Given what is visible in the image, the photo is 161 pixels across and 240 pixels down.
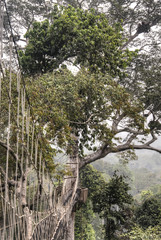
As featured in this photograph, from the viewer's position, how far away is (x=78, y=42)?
4668 millimetres

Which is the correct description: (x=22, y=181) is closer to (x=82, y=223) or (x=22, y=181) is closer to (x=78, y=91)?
(x=78, y=91)

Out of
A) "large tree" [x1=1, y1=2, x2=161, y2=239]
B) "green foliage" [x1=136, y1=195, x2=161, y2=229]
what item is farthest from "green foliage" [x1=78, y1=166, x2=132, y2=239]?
"large tree" [x1=1, y1=2, x2=161, y2=239]

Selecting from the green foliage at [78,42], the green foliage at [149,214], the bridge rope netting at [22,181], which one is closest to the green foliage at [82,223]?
the green foliage at [149,214]

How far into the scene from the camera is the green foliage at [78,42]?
4621 mm

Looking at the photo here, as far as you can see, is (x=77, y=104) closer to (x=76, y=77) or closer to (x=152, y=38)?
(x=76, y=77)

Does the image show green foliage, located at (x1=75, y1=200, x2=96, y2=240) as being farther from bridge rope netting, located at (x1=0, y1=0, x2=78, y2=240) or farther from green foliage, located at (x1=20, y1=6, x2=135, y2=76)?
green foliage, located at (x1=20, y1=6, x2=135, y2=76)

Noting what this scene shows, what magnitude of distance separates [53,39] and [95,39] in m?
1.06

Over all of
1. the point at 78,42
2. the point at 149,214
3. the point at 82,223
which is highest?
the point at 78,42

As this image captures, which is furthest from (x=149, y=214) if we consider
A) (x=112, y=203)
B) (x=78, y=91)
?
(x=78, y=91)

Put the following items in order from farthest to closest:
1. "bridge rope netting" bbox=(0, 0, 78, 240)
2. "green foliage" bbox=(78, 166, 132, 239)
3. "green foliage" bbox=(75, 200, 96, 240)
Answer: "green foliage" bbox=(75, 200, 96, 240)
"green foliage" bbox=(78, 166, 132, 239)
"bridge rope netting" bbox=(0, 0, 78, 240)

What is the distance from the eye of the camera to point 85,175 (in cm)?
784

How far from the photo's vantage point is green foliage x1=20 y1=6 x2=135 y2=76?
4621 millimetres

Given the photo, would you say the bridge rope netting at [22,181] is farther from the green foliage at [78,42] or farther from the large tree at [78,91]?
the green foliage at [78,42]

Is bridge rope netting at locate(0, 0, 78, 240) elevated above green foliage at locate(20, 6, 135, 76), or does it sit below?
below
